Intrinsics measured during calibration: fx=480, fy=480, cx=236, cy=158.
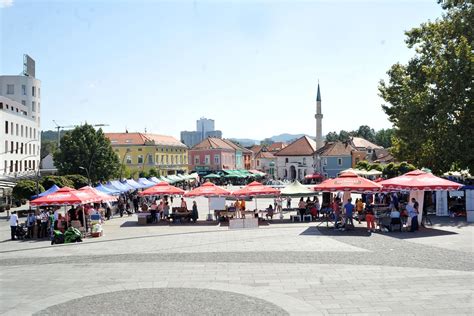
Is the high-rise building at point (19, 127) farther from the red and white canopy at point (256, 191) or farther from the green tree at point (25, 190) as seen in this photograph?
the red and white canopy at point (256, 191)

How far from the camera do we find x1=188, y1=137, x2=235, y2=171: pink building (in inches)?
4163

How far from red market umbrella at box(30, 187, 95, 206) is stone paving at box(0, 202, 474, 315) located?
189 centimetres

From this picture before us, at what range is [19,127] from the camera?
62.9m

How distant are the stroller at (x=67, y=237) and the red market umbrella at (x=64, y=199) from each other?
1.47m

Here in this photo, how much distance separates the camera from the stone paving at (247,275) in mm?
10953

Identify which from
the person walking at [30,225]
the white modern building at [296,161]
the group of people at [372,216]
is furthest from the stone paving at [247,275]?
the white modern building at [296,161]

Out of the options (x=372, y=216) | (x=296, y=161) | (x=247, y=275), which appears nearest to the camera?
(x=247, y=275)

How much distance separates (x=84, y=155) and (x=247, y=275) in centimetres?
4966

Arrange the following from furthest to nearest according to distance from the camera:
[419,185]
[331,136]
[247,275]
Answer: [331,136], [419,185], [247,275]

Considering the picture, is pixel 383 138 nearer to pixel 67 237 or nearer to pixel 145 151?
pixel 145 151

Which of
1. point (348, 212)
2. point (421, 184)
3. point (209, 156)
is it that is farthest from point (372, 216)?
point (209, 156)

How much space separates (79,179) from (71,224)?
2418 centimetres

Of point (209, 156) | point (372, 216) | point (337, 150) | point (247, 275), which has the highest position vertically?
point (337, 150)

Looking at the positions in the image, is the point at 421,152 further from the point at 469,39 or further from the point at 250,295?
the point at 250,295
